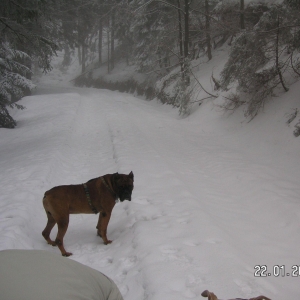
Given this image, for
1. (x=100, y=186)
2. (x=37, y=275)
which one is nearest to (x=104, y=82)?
(x=100, y=186)

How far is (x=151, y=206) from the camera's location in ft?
18.8

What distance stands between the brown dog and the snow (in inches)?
16.9

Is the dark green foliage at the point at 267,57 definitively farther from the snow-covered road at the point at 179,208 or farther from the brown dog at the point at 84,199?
the brown dog at the point at 84,199

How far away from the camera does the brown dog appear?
4.19 m

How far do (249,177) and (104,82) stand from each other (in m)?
41.6

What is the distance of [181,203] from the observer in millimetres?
5742

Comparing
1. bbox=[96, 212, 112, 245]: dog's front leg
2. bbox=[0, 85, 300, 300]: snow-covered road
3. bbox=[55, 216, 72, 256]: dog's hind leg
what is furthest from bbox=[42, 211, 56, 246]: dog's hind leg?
bbox=[96, 212, 112, 245]: dog's front leg
